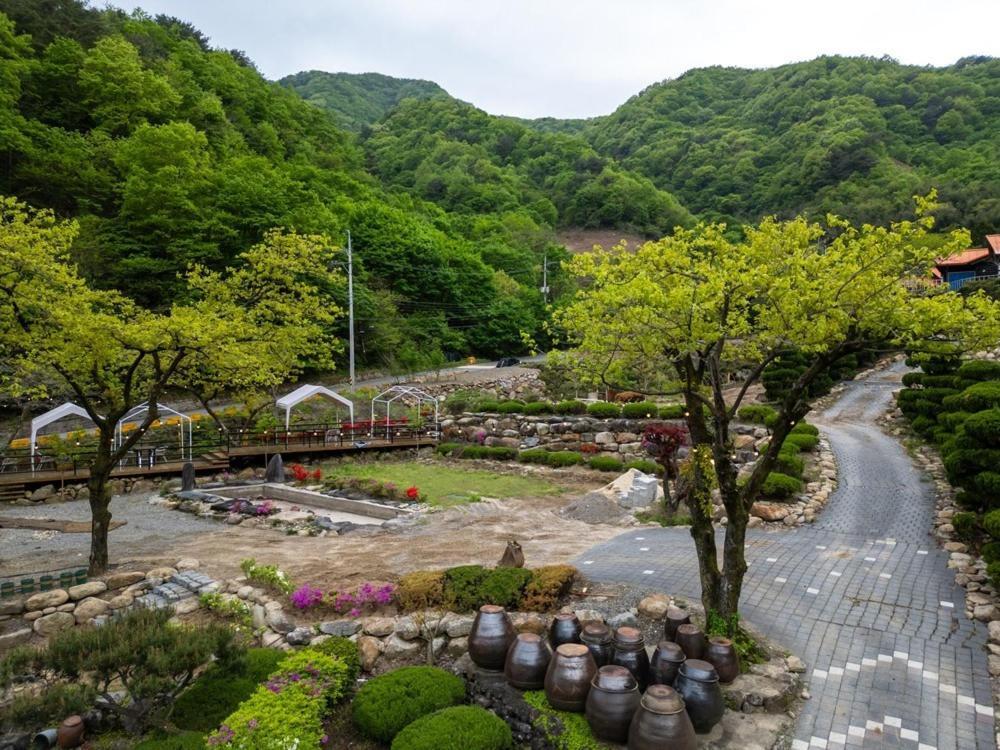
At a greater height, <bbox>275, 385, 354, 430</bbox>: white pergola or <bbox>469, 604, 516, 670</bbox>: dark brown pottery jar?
<bbox>275, 385, 354, 430</bbox>: white pergola

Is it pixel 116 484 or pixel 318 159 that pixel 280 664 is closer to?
pixel 116 484

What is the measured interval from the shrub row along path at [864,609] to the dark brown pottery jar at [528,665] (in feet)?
7.77

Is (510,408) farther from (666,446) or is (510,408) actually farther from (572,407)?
(666,446)

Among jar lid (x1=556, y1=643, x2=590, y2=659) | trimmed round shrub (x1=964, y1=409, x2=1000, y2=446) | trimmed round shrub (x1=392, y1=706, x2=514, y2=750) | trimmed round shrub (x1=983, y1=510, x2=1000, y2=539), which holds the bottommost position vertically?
trimmed round shrub (x1=392, y1=706, x2=514, y2=750)

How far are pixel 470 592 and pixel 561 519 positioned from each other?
645cm

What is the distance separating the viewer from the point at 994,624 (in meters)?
6.92

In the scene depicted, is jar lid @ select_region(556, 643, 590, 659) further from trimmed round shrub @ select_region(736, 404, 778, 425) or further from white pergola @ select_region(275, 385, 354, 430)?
white pergola @ select_region(275, 385, 354, 430)

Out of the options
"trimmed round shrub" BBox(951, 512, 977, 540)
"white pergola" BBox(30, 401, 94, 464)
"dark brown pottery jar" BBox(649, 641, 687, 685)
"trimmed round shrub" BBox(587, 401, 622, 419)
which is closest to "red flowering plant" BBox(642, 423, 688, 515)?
"trimmed round shrub" BBox(951, 512, 977, 540)

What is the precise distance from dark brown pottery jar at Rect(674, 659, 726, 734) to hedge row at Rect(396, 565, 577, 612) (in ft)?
8.59

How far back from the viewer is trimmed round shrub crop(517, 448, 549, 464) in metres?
19.9

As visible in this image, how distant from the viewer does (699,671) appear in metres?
5.31

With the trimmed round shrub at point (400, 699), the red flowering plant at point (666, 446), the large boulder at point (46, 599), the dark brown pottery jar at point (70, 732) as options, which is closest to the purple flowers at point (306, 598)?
the trimmed round shrub at point (400, 699)

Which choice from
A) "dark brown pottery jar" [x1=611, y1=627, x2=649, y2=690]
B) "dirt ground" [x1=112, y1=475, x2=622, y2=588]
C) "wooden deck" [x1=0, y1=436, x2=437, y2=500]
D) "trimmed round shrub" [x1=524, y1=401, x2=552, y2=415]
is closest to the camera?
"dark brown pottery jar" [x1=611, y1=627, x2=649, y2=690]

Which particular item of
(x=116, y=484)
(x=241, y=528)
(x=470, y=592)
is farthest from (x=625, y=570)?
(x=116, y=484)
